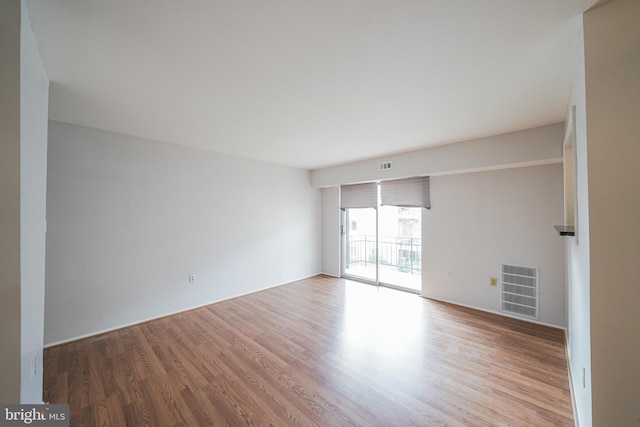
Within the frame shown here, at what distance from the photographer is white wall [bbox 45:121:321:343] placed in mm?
2711

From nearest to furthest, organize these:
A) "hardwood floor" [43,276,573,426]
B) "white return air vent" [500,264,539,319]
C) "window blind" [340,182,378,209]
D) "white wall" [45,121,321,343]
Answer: "hardwood floor" [43,276,573,426], "white wall" [45,121,321,343], "white return air vent" [500,264,539,319], "window blind" [340,182,378,209]

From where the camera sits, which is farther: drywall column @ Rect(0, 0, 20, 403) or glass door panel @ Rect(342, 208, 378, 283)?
glass door panel @ Rect(342, 208, 378, 283)

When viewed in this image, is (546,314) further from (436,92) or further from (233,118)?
(233,118)

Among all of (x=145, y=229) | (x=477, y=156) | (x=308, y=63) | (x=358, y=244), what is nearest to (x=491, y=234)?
(x=477, y=156)

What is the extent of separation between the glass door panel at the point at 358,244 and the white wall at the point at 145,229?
5.62ft

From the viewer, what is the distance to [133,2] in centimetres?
117

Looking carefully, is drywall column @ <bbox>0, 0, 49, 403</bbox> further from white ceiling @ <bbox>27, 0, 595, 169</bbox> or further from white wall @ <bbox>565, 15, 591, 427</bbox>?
white wall @ <bbox>565, 15, 591, 427</bbox>

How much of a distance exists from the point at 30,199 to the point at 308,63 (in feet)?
6.23

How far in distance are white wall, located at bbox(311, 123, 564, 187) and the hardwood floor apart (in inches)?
84.7

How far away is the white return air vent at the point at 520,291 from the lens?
316 cm

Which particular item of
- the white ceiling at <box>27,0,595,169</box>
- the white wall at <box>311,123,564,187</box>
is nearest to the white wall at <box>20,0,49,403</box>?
the white ceiling at <box>27,0,595,169</box>

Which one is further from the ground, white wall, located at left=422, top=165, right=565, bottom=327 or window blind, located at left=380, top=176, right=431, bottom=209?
window blind, located at left=380, top=176, right=431, bottom=209

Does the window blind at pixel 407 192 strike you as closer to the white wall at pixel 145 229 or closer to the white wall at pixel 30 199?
the white wall at pixel 145 229

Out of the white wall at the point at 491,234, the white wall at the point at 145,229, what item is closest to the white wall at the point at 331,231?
the white wall at the point at 145,229
